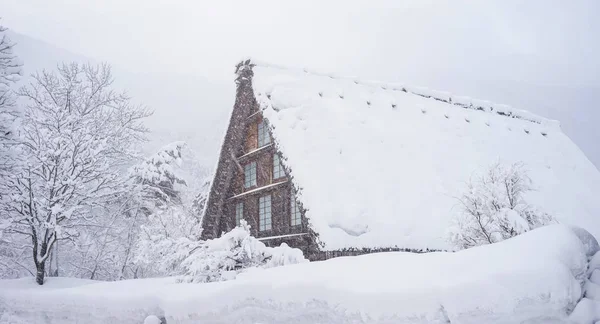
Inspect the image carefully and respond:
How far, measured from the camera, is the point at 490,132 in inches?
559

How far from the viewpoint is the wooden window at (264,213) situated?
42.8 feet

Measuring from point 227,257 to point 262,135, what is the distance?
7.40 meters

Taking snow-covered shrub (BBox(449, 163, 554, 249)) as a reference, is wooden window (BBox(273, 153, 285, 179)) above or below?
above

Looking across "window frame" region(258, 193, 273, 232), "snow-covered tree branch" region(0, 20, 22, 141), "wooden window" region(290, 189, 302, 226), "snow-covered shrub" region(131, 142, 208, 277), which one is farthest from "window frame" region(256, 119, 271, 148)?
"snow-covered tree branch" region(0, 20, 22, 141)

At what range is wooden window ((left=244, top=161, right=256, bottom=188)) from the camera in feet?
45.5

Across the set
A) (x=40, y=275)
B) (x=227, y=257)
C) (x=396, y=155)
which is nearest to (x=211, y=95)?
(x=40, y=275)

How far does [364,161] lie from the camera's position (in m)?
10.7

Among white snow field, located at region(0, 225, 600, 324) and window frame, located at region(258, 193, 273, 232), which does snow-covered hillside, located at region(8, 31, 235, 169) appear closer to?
window frame, located at region(258, 193, 273, 232)

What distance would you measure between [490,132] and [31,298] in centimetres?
1427

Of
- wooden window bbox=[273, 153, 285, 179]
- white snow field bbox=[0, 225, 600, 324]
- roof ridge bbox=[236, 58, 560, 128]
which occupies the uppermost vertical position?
roof ridge bbox=[236, 58, 560, 128]

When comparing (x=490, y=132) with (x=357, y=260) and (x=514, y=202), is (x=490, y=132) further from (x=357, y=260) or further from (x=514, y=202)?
(x=357, y=260)

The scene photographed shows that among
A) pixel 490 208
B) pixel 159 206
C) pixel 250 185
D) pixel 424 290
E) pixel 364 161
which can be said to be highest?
pixel 364 161

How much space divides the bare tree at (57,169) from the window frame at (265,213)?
16.3 feet

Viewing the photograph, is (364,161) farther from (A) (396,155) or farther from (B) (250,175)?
(B) (250,175)
